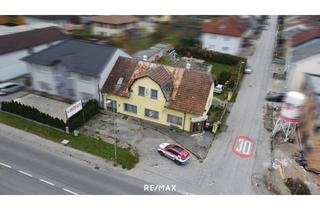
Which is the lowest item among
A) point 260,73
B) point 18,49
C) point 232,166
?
point 232,166

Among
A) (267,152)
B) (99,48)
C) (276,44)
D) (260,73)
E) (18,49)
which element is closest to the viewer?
(267,152)

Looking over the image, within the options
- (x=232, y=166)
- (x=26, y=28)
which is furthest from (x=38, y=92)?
(x=232, y=166)

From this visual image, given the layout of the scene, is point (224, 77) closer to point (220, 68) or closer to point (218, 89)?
point (218, 89)

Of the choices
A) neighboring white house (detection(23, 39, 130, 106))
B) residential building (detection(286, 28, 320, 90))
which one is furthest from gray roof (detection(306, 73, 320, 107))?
neighboring white house (detection(23, 39, 130, 106))

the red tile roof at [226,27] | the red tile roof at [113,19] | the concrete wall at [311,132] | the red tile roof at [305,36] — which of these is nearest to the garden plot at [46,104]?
the concrete wall at [311,132]

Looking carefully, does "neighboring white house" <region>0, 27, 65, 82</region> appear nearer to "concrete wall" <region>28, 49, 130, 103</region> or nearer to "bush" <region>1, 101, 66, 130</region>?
"concrete wall" <region>28, 49, 130, 103</region>

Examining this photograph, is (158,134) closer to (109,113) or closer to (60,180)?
(109,113)
